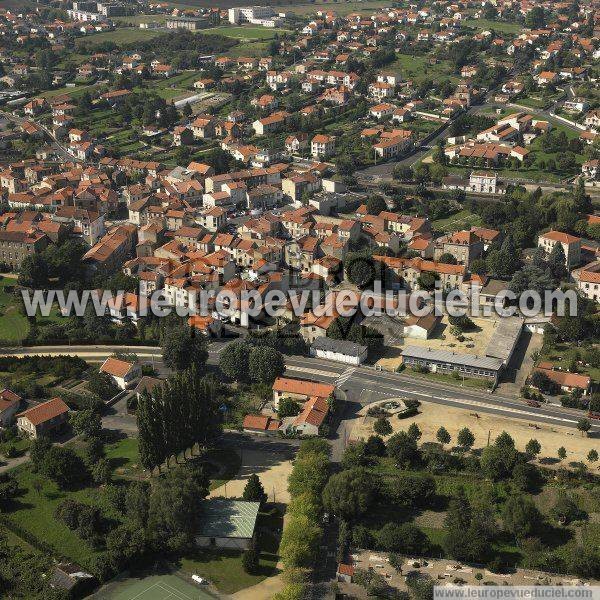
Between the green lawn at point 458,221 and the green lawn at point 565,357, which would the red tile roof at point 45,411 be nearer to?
the green lawn at point 565,357

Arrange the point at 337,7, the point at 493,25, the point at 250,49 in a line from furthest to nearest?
the point at 337,7
the point at 493,25
the point at 250,49

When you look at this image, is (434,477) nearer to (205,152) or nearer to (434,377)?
(434,377)

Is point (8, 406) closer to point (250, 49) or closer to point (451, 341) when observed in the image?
point (451, 341)

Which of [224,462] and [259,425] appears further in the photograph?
[259,425]

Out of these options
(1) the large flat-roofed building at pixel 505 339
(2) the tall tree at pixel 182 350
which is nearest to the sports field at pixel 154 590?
(2) the tall tree at pixel 182 350

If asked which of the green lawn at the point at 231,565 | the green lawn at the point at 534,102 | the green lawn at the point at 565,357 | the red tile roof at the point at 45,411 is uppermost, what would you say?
the green lawn at the point at 534,102

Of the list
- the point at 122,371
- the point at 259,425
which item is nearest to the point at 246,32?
the point at 122,371

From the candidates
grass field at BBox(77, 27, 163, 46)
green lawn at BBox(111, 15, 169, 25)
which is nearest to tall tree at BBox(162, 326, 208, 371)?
grass field at BBox(77, 27, 163, 46)
